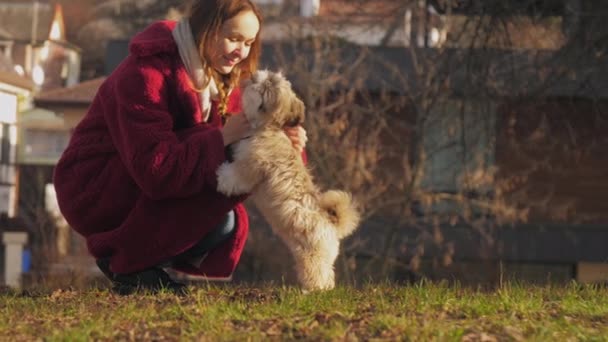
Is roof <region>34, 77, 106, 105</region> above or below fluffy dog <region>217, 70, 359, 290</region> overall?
below

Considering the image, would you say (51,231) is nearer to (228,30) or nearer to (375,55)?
(375,55)

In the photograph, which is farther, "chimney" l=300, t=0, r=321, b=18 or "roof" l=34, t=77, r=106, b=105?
"roof" l=34, t=77, r=106, b=105

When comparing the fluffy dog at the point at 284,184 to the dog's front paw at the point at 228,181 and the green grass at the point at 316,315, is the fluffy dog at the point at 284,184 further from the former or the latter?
the green grass at the point at 316,315

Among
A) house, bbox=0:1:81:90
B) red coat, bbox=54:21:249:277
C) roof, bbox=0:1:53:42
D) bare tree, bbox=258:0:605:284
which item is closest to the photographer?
red coat, bbox=54:21:249:277

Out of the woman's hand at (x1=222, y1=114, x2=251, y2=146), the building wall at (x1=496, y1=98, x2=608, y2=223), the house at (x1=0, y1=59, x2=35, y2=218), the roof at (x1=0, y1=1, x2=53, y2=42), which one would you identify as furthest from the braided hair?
the roof at (x1=0, y1=1, x2=53, y2=42)

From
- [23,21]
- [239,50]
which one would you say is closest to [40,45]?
[23,21]

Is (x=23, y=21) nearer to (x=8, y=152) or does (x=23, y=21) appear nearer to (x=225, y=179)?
(x=8, y=152)

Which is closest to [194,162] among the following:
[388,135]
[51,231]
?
[388,135]

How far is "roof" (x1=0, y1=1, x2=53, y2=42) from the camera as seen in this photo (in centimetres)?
4359

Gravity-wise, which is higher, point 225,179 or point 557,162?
point 225,179

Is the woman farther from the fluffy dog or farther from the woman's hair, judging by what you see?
the fluffy dog

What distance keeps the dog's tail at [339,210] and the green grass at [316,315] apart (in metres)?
0.32

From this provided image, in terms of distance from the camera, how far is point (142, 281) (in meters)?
6.00

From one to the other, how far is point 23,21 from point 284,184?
41164 mm
